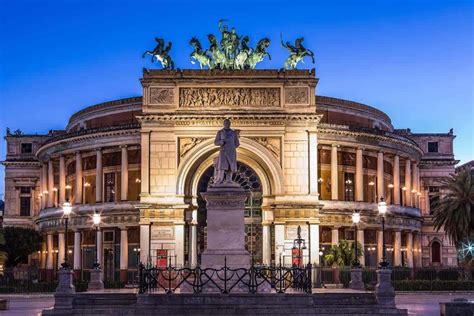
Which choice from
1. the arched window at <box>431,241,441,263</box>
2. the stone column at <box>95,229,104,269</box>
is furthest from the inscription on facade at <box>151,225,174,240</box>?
the arched window at <box>431,241,441,263</box>

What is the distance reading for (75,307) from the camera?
1612 inches

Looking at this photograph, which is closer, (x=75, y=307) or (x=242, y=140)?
(x=75, y=307)

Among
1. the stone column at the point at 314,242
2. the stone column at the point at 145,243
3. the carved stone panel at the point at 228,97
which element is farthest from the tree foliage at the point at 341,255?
the stone column at the point at 145,243

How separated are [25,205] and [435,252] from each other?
167 feet

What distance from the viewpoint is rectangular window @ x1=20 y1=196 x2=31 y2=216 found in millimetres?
108312

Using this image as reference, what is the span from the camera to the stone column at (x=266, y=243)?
72.9 meters

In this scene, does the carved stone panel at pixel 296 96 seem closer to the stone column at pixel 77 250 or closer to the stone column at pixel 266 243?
the stone column at pixel 266 243

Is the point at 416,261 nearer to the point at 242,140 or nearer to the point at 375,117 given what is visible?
the point at 375,117

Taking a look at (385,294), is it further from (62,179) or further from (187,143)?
(62,179)

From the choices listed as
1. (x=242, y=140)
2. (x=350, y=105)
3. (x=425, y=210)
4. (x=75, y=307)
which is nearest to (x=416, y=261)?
A: (x=425, y=210)

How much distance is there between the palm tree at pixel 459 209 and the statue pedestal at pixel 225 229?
35.3 meters

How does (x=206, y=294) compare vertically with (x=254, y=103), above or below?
below

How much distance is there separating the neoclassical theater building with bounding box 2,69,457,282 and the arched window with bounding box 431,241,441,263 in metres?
0.12

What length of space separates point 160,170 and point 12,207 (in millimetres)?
41286
